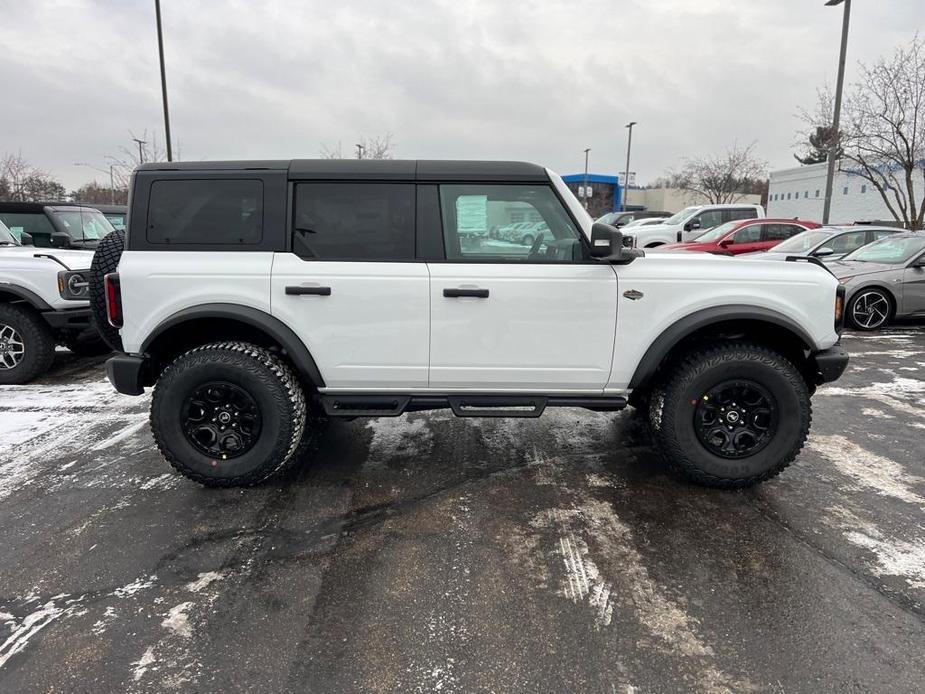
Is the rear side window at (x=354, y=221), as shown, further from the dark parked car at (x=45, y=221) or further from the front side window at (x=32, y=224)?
the front side window at (x=32, y=224)

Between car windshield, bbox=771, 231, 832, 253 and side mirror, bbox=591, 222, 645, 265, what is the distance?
920 centimetres

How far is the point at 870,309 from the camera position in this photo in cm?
879

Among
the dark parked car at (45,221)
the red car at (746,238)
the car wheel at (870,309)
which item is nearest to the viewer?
the car wheel at (870,309)

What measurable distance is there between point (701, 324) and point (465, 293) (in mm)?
1372

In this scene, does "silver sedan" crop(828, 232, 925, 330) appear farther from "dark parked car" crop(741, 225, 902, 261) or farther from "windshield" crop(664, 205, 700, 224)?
"windshield" crop(664, 205, 700, 224)

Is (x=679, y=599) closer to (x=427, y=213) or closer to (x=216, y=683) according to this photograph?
(x=216, y=683)

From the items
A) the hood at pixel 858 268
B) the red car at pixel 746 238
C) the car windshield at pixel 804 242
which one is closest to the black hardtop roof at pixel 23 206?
the red car at pixel 746 238

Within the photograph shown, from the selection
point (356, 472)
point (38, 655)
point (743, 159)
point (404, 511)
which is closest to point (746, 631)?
point (404, 511)

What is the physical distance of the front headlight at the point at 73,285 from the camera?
6047 millimetres

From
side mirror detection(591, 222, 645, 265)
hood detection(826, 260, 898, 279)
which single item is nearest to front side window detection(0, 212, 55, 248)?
side mirror detection(591, 222, 645, 265)

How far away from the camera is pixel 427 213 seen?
3541 mm

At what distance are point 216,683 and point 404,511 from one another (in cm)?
142

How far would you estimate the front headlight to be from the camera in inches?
238

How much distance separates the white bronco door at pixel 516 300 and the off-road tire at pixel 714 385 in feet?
1.52
